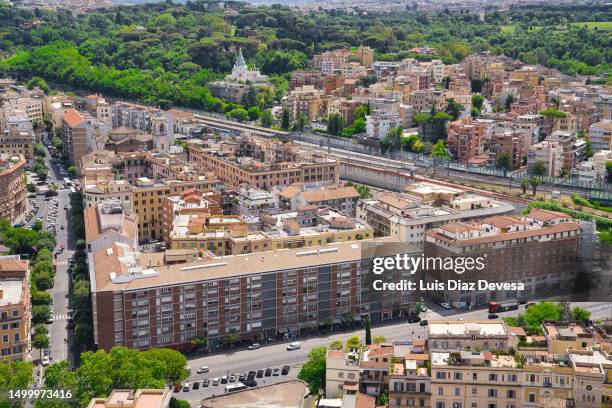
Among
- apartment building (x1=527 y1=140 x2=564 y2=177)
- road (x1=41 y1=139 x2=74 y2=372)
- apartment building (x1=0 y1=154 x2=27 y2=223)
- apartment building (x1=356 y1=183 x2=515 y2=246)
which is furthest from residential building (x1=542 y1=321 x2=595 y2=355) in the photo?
apartment building (x1=527 y1=140 x2=564 y2=177)

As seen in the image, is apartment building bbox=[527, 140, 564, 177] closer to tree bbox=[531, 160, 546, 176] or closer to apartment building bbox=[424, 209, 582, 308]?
tree bbox=[531, 160, 546, 176]

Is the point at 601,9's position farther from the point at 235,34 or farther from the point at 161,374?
the point at 161,374

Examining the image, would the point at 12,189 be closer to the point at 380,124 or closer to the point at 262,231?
the point at 262,231

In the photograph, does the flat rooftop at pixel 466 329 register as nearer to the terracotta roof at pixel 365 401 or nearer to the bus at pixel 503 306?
the terracotta roof at pixel 365 401

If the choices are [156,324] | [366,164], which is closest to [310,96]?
[366,164]

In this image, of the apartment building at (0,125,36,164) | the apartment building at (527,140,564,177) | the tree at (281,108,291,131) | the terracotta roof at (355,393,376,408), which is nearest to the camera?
the terracotta roof at (355,393,376,408)

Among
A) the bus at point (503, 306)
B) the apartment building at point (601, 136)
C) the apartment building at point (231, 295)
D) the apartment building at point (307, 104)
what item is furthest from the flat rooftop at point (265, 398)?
the apartment building at point (307, 104)
